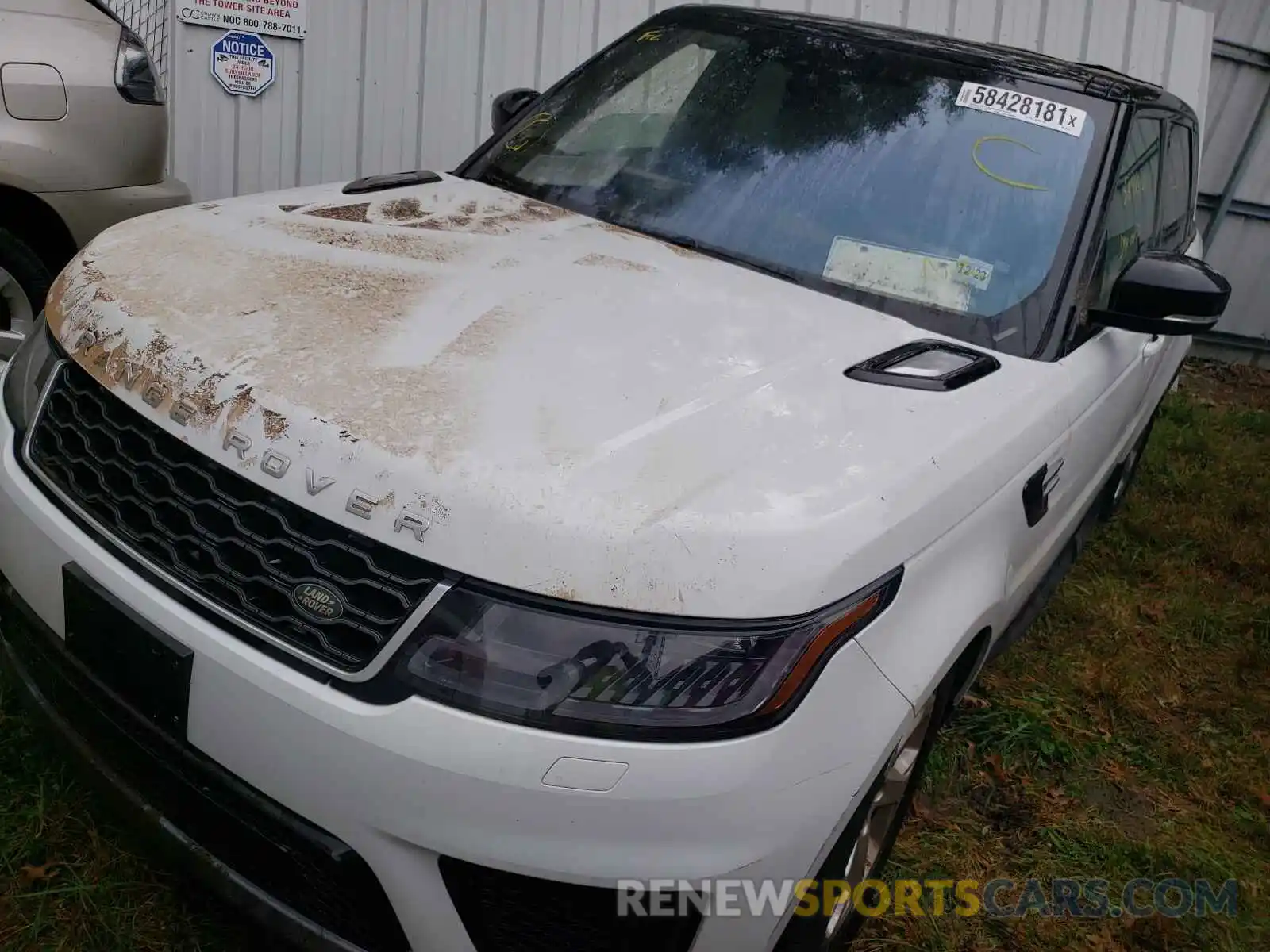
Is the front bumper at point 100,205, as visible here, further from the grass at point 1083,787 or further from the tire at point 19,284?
the grass at point 1083,787

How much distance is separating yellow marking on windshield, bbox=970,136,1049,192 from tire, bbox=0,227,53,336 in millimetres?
2768

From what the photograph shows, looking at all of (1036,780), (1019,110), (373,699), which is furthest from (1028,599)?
(373,699)

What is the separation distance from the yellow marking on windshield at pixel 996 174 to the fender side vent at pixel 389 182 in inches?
52.7

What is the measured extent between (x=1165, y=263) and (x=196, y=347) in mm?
2070

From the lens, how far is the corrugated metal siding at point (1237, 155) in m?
7.03

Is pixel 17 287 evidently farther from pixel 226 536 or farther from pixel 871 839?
pixel 871 839

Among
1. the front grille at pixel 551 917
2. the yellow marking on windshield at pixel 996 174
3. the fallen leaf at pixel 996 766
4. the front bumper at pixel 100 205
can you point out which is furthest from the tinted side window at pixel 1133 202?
the front bumper at pixel 100 205

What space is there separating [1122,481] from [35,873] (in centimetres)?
376

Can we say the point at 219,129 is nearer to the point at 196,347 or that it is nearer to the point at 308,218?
the point at 308,218

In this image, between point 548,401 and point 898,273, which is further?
point 898,273

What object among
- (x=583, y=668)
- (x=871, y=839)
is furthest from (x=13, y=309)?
(x=871, y=839)

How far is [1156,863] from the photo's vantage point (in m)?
2.62

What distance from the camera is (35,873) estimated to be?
6.61 ft

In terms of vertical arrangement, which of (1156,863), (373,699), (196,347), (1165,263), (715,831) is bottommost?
(1156,863)
